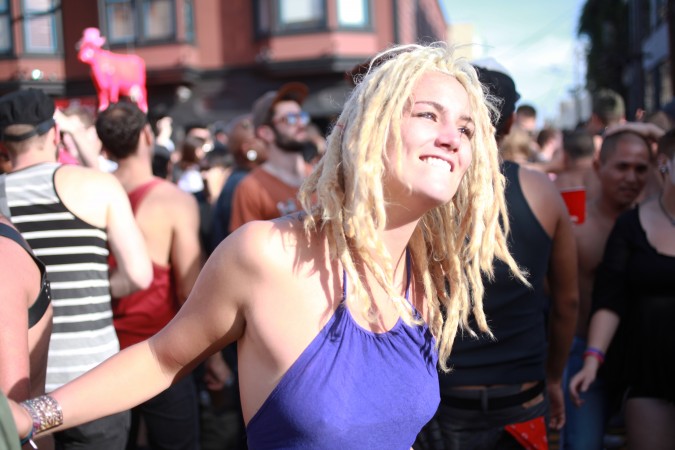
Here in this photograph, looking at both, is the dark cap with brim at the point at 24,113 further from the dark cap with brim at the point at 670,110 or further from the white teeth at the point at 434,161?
the dark cap with brim at the point at 670,110

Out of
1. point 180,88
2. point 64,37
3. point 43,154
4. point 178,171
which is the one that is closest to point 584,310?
point 43,154

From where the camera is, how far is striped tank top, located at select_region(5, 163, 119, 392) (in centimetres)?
315

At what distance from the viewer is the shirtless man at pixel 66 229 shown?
3.15 metres

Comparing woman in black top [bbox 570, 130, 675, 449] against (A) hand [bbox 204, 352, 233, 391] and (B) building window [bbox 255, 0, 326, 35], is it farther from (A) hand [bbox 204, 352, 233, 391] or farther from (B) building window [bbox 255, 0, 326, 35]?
(B) building window [bbox 255, 0, 326, 35]

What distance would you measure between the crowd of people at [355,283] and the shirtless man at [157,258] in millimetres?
12

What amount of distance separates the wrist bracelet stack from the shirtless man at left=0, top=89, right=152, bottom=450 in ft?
4.68

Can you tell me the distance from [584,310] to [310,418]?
8.82 ft

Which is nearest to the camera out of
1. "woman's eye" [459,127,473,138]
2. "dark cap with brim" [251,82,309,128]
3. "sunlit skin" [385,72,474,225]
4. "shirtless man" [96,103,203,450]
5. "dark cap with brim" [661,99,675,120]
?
"sunlit skin" [385,72,474,225]

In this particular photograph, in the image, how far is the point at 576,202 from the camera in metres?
3.82

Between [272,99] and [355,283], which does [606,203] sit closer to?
[272,99]

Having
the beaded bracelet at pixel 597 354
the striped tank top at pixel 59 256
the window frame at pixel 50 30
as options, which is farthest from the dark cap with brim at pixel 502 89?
the window frame at pixel 50 30

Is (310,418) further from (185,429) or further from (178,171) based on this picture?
(178,171)

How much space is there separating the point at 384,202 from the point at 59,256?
183 centimetres

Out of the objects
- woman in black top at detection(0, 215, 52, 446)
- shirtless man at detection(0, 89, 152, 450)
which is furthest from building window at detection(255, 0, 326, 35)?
woman in black top at detection(0, 215, 52, 446)
